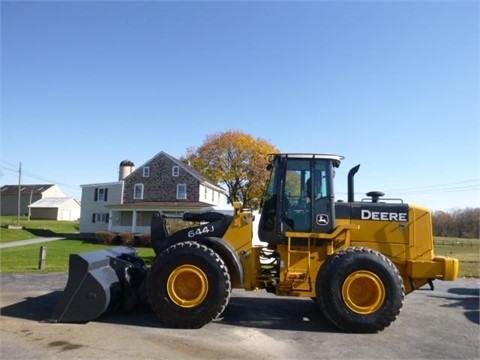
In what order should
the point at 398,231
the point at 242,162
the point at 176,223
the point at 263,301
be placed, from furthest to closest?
the point at 242,162, the point at 176,223, the point at 263,301, the point at 398,231

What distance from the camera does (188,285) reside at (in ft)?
24.2

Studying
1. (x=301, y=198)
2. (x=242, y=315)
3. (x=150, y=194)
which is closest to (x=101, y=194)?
(x=150, y=194)

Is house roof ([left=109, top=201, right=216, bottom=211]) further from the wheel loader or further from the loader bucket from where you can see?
the wheel loader

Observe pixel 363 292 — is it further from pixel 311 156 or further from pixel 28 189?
pixel 28 189

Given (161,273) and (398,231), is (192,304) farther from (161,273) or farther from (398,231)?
(398,231)

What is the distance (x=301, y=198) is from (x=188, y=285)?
8.00 feet

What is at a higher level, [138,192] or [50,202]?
[50,202]

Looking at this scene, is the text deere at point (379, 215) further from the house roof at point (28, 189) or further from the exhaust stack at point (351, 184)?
the house roof at point (28, 189)

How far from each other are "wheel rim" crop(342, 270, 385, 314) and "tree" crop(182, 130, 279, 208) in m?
44.7

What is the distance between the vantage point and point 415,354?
6.15 meters

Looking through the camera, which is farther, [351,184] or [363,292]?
[351,184]

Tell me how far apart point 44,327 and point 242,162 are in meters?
47.9

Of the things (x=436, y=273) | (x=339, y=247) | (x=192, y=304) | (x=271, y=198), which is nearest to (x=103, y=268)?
(x=192, y=304)

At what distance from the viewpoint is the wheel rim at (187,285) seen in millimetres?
7270
